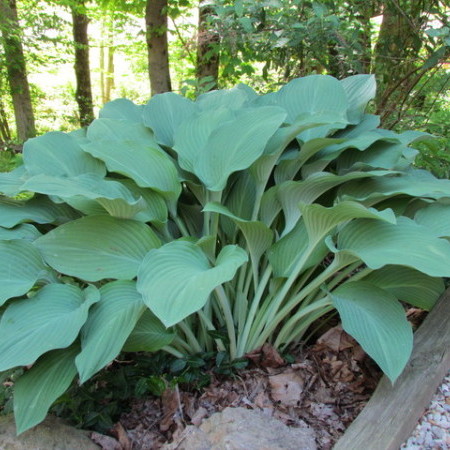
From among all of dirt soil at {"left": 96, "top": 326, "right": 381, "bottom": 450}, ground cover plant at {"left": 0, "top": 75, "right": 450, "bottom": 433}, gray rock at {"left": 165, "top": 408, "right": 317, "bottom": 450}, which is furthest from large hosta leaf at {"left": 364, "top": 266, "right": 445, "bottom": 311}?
gray rock at {"left": 165, "top": 408, "right": 317, "bottom": 450}

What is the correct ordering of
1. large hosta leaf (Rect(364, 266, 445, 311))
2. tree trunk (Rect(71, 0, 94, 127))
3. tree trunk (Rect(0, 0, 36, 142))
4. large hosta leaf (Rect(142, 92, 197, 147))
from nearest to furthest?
large hosta leaf (Rect(364, 266, 445, 311)), large hosta leaf (Rect(142, 92, 197, 147)), tree trunk (Rect(0, 0, 36, 142)), tree trunk (Rect(71, 0, 94, 127))

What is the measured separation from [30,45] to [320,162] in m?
6.40

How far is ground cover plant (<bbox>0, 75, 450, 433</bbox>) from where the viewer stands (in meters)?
1.08

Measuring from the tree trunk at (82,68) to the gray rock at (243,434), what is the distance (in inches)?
287

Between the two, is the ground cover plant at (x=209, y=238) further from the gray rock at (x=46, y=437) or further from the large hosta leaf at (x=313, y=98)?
the gray rock at (x=46, y=437)

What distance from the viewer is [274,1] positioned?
8.14 feet

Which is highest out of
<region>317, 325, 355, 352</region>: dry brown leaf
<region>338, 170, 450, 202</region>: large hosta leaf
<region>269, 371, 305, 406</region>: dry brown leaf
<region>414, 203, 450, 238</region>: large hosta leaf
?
<region>338, 170, 450, 202</region>: large hosta leaf

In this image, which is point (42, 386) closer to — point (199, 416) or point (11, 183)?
point (199, 416)

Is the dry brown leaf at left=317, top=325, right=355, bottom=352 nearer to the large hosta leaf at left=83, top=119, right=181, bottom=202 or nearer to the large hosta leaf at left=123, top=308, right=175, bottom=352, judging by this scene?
the large hosta leaf at left=123, top=308, right=175, bottom=352

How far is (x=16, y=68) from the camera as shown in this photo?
625 centimetres

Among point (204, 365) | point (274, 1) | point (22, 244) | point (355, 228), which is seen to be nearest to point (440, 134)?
point (274, 1)

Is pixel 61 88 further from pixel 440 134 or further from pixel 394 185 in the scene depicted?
pixel 394 185

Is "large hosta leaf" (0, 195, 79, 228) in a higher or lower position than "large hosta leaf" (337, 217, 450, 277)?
lower

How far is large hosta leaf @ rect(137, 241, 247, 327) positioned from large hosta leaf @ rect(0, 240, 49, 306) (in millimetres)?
353
